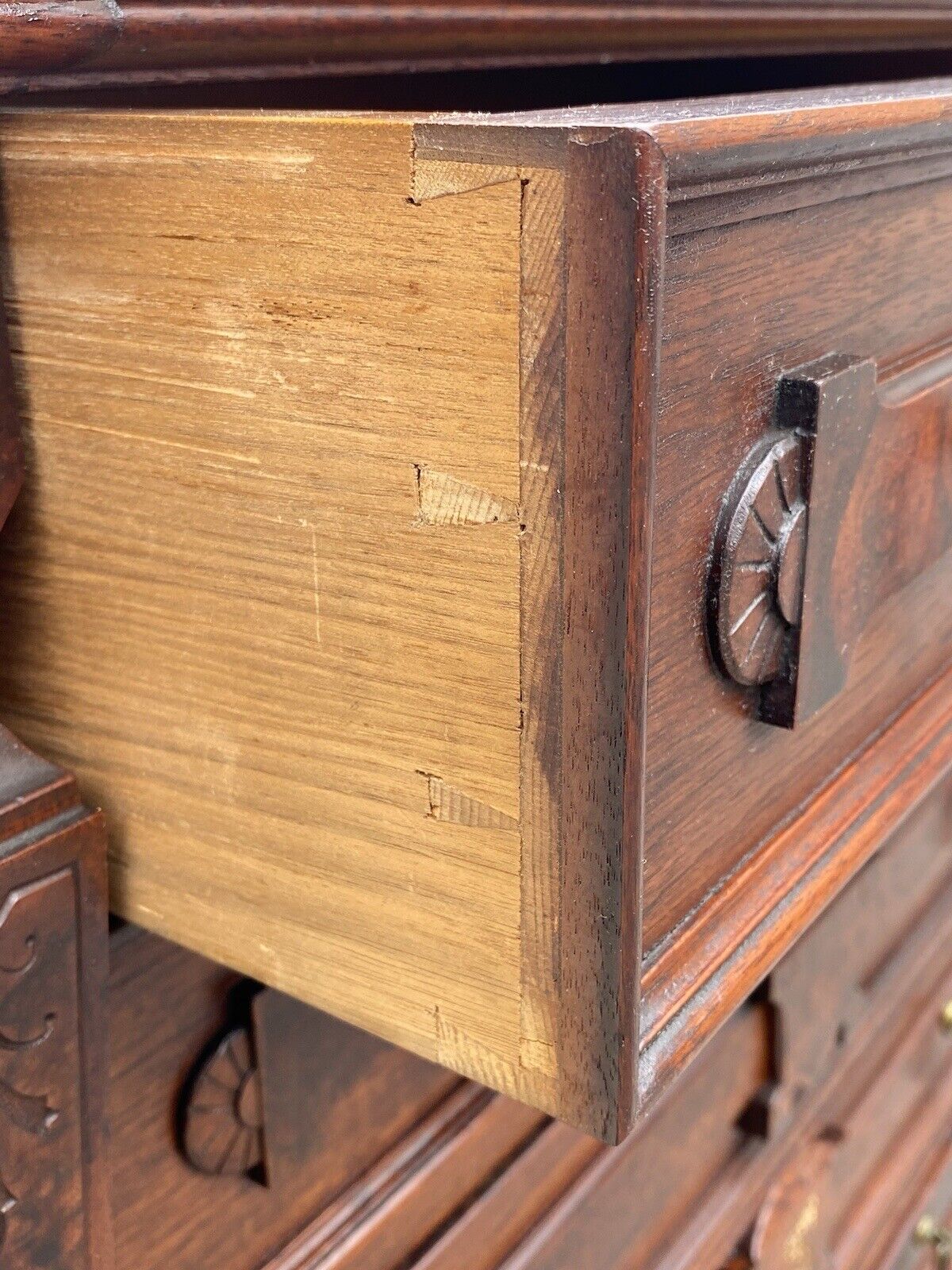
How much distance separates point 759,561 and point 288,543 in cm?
15

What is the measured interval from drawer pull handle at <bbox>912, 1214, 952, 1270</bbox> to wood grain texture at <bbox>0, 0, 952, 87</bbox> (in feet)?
3.42

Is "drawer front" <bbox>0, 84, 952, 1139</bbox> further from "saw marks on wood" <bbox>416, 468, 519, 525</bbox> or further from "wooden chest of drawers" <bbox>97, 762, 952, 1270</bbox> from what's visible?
"wooden chest of drawers" <bbox>97, 762, 952, 1270</bbox>

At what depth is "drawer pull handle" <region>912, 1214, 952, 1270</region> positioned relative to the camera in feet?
3.97

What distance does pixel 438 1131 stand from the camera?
0.72 m

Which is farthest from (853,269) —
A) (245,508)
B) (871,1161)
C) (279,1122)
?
(871,1161)

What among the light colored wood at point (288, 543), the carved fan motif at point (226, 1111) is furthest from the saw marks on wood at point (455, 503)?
the carved fan motif at point (226, 1111)

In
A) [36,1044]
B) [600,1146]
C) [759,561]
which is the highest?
[759,561]

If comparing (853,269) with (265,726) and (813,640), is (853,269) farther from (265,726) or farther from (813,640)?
(265,726)

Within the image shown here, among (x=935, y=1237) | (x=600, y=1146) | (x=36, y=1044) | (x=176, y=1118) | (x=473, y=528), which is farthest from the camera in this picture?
(x=935, y=1237)

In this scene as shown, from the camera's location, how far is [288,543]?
0.40 metres

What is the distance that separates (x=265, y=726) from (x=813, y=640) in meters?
0.19

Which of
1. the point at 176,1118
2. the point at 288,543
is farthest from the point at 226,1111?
the point at 288,543

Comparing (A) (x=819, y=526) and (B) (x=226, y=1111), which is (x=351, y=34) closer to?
(A) (x=819, y=526)

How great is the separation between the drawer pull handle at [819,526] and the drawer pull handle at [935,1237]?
0.91 metres
